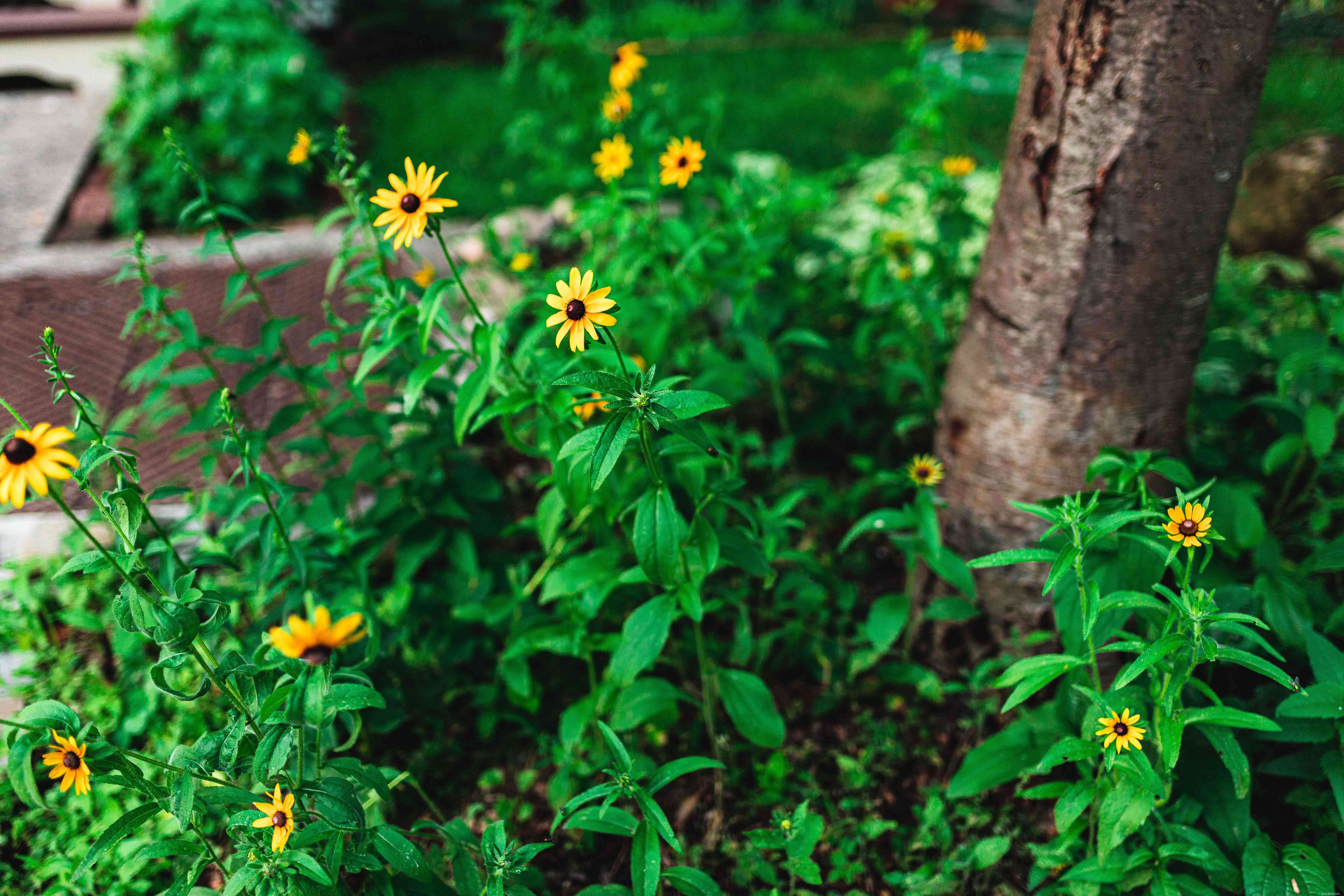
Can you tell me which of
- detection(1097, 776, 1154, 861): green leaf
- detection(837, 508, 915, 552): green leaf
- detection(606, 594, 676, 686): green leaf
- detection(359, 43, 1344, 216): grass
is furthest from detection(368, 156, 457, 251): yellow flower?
detection(359, 43, 1344, 216): grass

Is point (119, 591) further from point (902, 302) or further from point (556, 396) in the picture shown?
point (902, 302)

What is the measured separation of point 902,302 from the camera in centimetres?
235

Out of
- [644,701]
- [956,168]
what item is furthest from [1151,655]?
[956,168]

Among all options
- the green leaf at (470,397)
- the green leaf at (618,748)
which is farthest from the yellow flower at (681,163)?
the green leaf at (618,748)

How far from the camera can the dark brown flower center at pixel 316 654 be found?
1068mm

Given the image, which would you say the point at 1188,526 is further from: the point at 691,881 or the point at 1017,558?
the point at 691,881

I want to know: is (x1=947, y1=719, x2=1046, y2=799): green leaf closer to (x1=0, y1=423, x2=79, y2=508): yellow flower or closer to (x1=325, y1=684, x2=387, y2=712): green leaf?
(x1=325, y1=684, x2=387, y2=712): green leaf

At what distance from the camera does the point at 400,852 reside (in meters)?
1.30

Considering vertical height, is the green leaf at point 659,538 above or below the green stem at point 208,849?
above

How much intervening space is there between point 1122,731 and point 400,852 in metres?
1.10

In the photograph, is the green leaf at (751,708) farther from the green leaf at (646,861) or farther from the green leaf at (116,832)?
the green leaf at (116,832)

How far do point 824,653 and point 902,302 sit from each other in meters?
0.96

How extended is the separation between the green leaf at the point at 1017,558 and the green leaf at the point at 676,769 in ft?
1.75

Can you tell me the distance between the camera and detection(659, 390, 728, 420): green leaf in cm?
131
